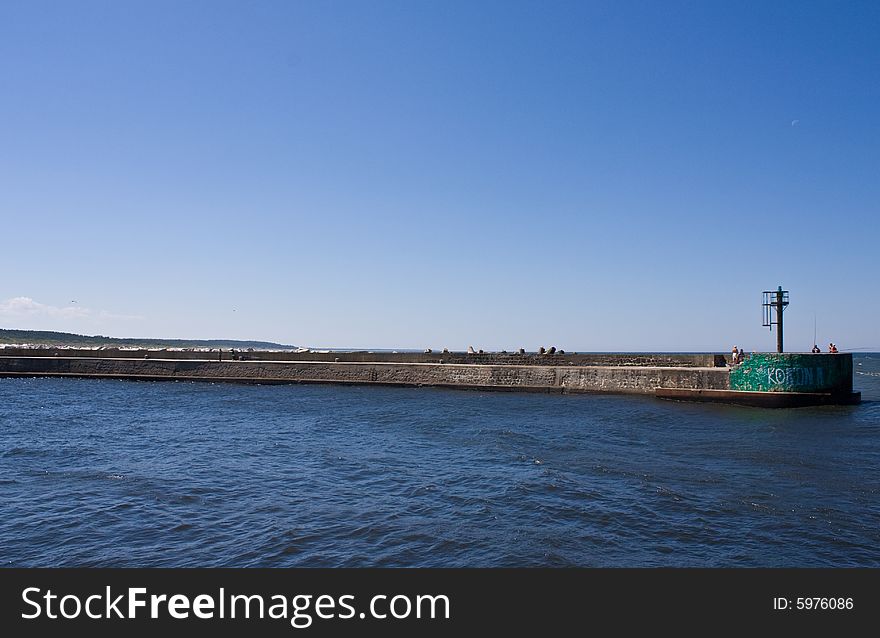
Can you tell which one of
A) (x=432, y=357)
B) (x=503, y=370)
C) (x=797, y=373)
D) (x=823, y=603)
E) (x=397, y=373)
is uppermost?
(x=432, y=357)

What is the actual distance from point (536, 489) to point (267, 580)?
5707 mm

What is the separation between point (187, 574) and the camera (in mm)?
6066

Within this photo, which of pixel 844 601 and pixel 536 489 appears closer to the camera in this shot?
pixel 844 601

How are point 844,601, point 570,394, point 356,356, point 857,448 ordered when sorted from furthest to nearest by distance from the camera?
point 356,356, point 570,394, point 857,448, point 844,601

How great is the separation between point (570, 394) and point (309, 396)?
13.6 metres

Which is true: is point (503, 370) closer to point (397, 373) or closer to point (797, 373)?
point (397, 373)

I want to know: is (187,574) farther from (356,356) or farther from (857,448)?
(356,356)

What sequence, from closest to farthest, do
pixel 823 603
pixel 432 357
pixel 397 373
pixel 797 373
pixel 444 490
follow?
1. pixel 823 603
2. pixel 444 490
3. pixel 797 373
4. pixel 397 373
5. pixel 432 357

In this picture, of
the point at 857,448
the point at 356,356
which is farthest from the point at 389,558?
the point at 356,356

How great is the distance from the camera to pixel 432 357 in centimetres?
3481

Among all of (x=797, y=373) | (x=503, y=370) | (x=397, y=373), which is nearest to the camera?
(x=797, y=373)

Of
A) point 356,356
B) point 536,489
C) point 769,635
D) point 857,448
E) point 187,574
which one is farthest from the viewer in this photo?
point 356,356

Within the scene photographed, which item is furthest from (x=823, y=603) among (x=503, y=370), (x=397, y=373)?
(x=397, y=373)

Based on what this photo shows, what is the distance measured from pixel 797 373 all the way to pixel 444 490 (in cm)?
1902
